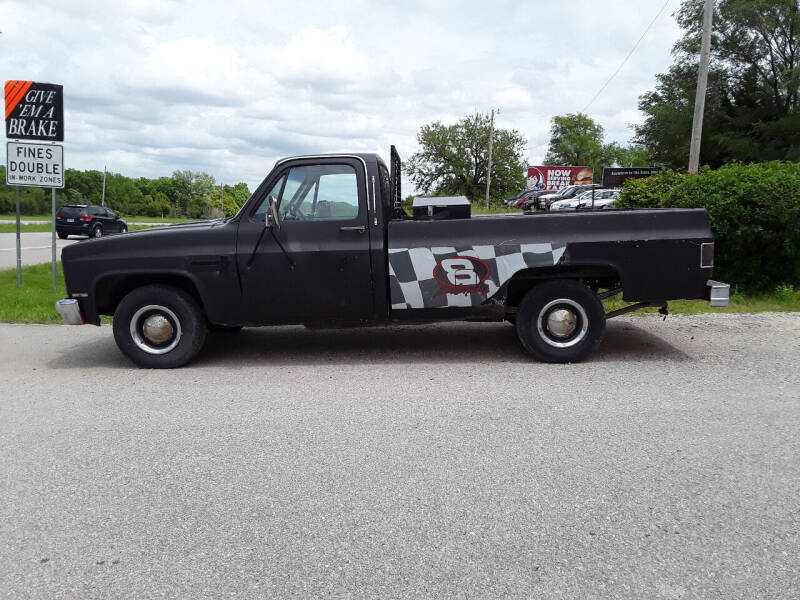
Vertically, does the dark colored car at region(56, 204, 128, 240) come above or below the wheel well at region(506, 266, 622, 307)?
above

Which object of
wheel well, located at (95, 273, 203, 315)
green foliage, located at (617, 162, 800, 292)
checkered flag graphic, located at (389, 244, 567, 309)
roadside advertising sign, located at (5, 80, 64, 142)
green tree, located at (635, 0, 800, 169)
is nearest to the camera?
checkered flag graphic, located at (389, 244, 567, 309)

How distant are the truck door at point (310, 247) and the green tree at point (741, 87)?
38.1 m

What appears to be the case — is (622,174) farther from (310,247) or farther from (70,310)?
(70,310)

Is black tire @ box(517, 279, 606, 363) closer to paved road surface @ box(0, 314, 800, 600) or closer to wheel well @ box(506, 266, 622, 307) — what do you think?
wheel well @ box(506, 266, 622, 307)

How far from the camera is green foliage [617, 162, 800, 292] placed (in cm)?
904

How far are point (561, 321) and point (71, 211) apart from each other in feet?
87.0

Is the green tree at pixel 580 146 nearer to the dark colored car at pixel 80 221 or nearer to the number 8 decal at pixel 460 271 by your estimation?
the dark colored car at pixel 80 221

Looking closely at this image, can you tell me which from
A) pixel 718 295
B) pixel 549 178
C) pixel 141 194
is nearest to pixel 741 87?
pixel 549 178

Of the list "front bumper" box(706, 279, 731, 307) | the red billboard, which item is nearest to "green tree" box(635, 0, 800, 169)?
the red billboard

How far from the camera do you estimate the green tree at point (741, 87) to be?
128ft

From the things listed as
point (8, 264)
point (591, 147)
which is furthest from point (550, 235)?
point (591, 147)

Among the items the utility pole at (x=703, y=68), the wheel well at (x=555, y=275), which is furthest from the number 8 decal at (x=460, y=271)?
the utility pole at (x=703, y=68)

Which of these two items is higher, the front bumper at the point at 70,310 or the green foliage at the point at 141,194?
the green foliage at the point at 141,194

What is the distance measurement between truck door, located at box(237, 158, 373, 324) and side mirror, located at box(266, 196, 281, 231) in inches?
1.6
